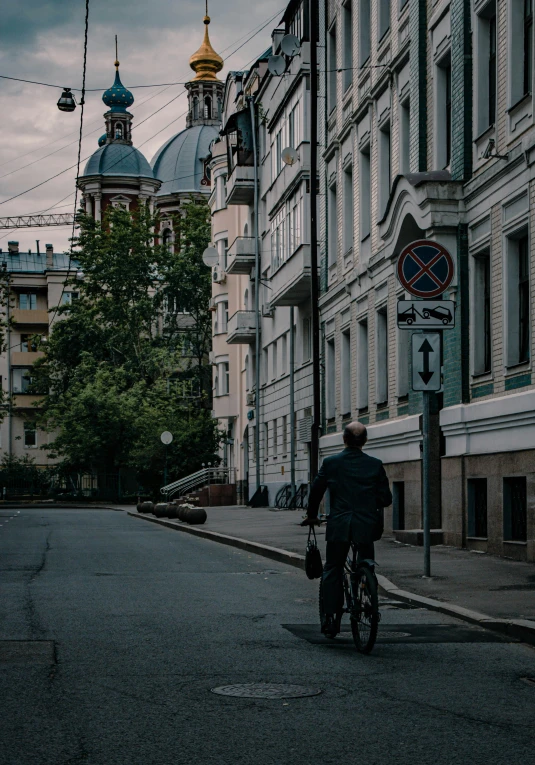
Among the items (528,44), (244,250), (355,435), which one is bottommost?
(355,435)

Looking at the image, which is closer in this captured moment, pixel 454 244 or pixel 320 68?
pixel 454 244

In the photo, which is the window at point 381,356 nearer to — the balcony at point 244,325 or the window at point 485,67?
the window at point 485,67

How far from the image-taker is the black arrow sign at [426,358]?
1393 centimetres

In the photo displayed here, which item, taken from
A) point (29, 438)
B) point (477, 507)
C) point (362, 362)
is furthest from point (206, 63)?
point (477, 507)

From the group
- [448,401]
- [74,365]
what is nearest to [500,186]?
[448,401]

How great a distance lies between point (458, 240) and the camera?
66.8 feet

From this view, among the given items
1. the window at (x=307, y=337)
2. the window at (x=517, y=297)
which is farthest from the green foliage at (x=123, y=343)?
the window at (x=517, y=297)

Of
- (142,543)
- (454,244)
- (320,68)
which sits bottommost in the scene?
(142,543)

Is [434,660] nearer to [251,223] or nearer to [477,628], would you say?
[477,628]

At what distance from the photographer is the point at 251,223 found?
54.8m

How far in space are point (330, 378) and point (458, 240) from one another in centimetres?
1232

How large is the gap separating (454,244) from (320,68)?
14992 millimetres

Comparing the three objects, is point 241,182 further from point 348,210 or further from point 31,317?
point 31,317

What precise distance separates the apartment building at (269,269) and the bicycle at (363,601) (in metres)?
26.6
